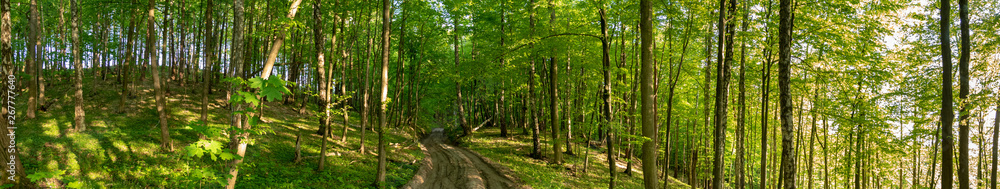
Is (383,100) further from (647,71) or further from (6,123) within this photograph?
(647,71)

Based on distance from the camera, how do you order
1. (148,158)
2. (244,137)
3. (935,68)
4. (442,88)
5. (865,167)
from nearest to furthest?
1. (244,137)
2. (148,158)
3. (935,68)
4. (865,167)
5. (442,88)

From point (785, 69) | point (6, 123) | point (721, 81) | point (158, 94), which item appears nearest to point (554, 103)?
point (721, 81)

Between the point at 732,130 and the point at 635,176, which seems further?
the point at 732,130

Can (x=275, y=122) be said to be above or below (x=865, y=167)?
above

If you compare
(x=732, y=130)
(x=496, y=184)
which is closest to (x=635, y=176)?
(x=732, y=130)

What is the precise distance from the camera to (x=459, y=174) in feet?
46.2

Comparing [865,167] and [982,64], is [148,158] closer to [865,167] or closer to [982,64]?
[982,64]

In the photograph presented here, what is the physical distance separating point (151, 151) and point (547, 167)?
12871 millimetres

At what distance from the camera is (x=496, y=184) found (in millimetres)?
13320

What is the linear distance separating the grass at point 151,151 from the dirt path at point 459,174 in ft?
1.89

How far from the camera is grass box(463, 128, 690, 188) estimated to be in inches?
560

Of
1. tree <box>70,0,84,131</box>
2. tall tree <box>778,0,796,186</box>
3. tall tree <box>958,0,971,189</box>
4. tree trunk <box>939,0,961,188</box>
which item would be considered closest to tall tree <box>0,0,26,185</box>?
tree <box>70,0,84,131</box>

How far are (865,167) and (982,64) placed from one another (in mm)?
8037

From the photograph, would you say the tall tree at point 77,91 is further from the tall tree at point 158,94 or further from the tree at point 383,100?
the tree at point 383,100
